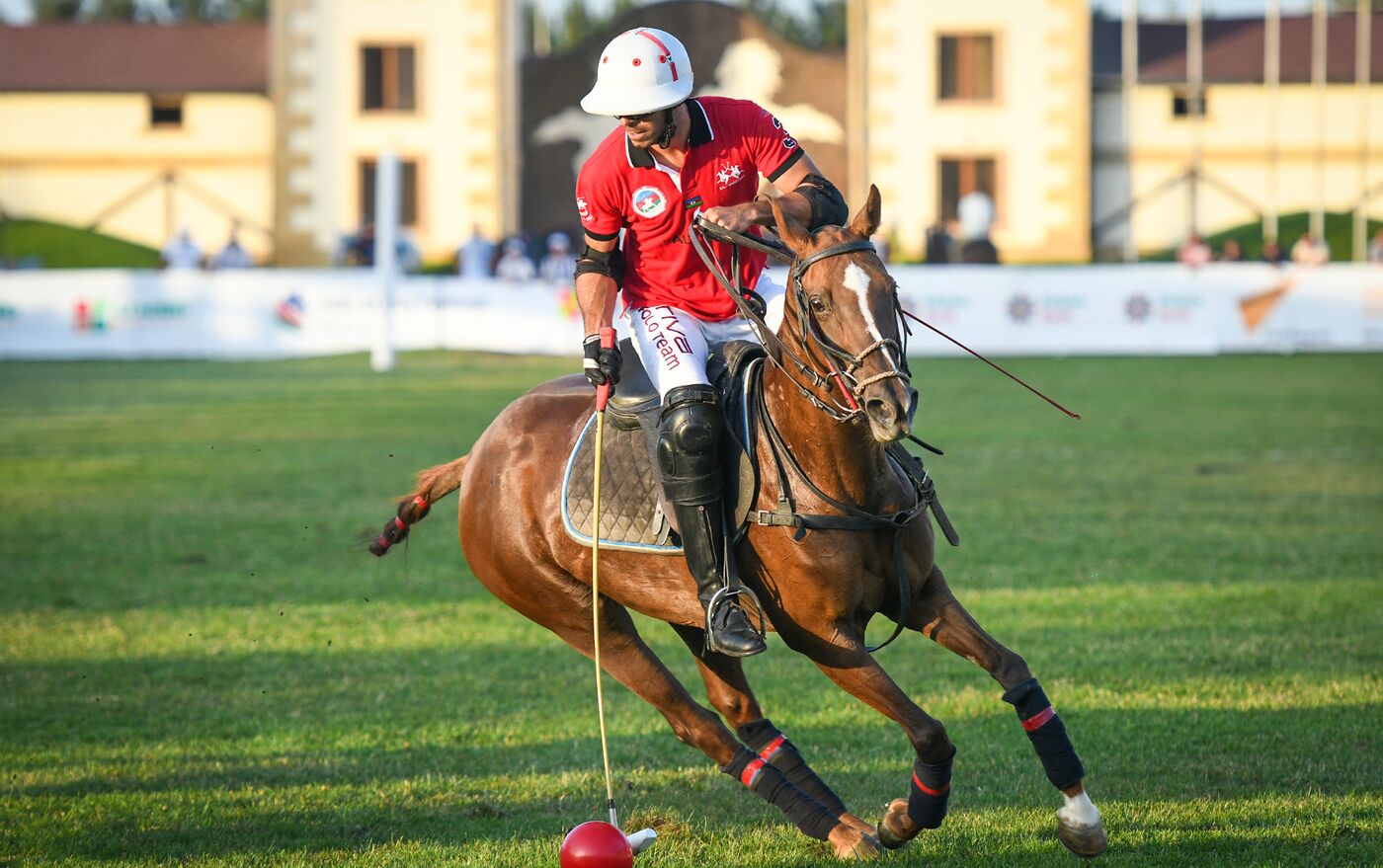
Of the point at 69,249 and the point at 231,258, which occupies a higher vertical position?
the point at 69,249

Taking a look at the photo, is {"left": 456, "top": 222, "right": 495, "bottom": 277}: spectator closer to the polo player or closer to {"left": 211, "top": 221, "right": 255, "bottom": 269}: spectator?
{"left": 211, "top": 221, "right": 255, "bottom": 269}: spectator

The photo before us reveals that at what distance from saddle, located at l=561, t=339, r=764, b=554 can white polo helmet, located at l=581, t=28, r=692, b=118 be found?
0.98 metres

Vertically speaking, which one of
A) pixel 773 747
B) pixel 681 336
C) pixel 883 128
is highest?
pixel 883 128

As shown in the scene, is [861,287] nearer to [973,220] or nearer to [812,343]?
[812,343]

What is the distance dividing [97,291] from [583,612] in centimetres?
2745

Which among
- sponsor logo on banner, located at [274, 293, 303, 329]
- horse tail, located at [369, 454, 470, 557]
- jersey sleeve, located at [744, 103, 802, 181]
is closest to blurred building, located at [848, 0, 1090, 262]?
sponsor logo on banner, located at [274, 293, 303, 329]

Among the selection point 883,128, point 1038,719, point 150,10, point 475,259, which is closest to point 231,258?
point 475,259

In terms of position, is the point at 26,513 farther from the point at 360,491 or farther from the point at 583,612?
the point at 583,612

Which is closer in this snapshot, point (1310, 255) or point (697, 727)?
point (697, 727)

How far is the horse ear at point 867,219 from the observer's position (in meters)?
5.30

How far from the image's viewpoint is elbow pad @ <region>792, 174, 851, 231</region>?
562 cm

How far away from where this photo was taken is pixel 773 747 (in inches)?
244

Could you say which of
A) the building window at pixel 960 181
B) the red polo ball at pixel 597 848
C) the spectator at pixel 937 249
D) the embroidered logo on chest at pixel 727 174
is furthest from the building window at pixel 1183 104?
the red polo ball at pixel 597 848

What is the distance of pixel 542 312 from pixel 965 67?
22.2m
